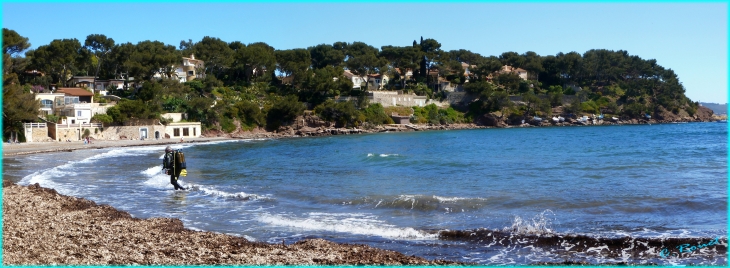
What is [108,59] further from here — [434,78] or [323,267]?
[323,267]

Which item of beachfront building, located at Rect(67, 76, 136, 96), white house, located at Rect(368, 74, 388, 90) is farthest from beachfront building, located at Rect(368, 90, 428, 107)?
beachfront building, located at Rect(67, 76, 136, 96)

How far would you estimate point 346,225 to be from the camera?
13.0m

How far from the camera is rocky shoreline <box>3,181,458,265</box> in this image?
338 inches

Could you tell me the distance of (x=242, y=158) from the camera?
3647 cm

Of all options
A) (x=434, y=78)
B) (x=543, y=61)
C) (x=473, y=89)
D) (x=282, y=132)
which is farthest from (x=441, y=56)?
(x=282, y=132)

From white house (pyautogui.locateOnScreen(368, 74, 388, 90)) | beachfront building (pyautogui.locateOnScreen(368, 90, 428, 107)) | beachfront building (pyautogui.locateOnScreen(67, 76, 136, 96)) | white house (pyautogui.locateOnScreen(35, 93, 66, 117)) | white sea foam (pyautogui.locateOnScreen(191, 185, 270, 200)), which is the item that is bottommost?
white sea foam (pyautogui.locateOnScreen(191, 185, 270, 200))

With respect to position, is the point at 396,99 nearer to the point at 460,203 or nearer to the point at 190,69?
the point at 190,69

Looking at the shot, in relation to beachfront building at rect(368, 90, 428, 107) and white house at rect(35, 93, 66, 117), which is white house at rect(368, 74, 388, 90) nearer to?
beachfront building at rect(368, 90, 428, 107)

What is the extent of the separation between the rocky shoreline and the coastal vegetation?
3906 cm

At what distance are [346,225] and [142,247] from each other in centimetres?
474

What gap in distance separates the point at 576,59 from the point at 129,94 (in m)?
Result: 72.0

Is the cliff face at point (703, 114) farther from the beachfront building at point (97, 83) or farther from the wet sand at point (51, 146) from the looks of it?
the beachfront building at point (97, 83)

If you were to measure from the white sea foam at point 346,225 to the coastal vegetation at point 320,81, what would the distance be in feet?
128

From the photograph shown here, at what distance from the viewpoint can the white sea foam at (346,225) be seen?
12039mm
